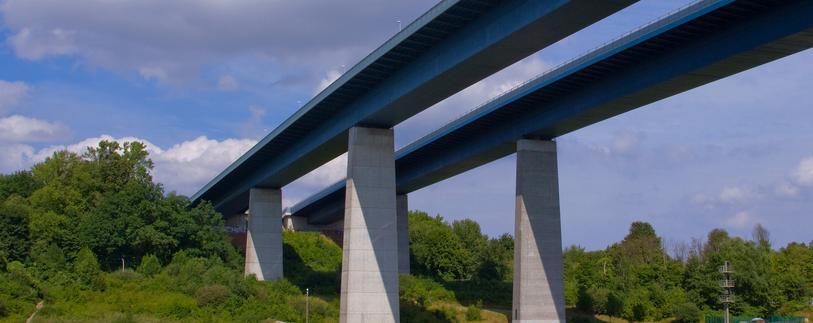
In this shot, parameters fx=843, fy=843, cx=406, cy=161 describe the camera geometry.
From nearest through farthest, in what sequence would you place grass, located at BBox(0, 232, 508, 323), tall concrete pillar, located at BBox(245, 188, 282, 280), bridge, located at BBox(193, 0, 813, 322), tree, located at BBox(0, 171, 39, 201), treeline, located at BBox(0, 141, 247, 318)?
1. bridge, located at BBox(193, 0, 813, 322)
2. grass, located at BBox(0, 232, 508, 323)
3. treeline, located at BBox(0, 141, 247, 318)
4. tall concrete pillar, located at BBox(245, 188, 282, 280)
5. tree, located at BBox(0, 171, 39, 201)

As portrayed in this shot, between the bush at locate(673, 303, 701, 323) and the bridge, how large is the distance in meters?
25.3

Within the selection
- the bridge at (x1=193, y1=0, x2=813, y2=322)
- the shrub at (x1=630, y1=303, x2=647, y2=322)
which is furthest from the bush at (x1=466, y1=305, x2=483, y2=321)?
the shrub at (x1=630, y1=303, x2=647, y2=322)

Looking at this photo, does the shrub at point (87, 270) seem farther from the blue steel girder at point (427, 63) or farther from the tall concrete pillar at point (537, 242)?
the tall concrete pillar at point (537, 242)

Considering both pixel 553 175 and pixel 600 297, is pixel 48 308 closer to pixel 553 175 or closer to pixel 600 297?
pixel 553 175

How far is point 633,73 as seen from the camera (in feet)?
128

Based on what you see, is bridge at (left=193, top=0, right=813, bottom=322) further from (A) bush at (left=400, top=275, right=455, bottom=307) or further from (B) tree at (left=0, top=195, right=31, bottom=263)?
(B) tree at (left=0, top=195, right=31, bottom=263)

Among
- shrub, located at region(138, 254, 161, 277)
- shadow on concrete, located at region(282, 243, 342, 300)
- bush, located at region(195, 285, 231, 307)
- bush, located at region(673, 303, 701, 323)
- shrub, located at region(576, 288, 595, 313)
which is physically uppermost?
shrub, located at region(138, 254, 161, 277)

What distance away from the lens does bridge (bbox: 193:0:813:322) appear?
102ft

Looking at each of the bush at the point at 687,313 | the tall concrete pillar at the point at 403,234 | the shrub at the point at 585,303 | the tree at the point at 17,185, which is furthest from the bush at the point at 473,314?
the tree at the point at 17,185

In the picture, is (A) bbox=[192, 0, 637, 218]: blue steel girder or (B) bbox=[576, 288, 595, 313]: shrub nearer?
(A) bbox=[192, 0, 637, 218]: blue steel girder

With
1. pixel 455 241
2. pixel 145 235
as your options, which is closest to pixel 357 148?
pixel 145 235

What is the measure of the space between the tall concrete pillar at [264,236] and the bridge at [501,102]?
205 inches

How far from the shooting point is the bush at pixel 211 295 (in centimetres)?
5672

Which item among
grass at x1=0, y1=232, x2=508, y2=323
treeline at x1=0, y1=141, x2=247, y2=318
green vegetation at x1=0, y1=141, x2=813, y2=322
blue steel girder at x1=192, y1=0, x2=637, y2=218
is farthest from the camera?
treeline at x1=0, y1=141, x2=247, y2=318
